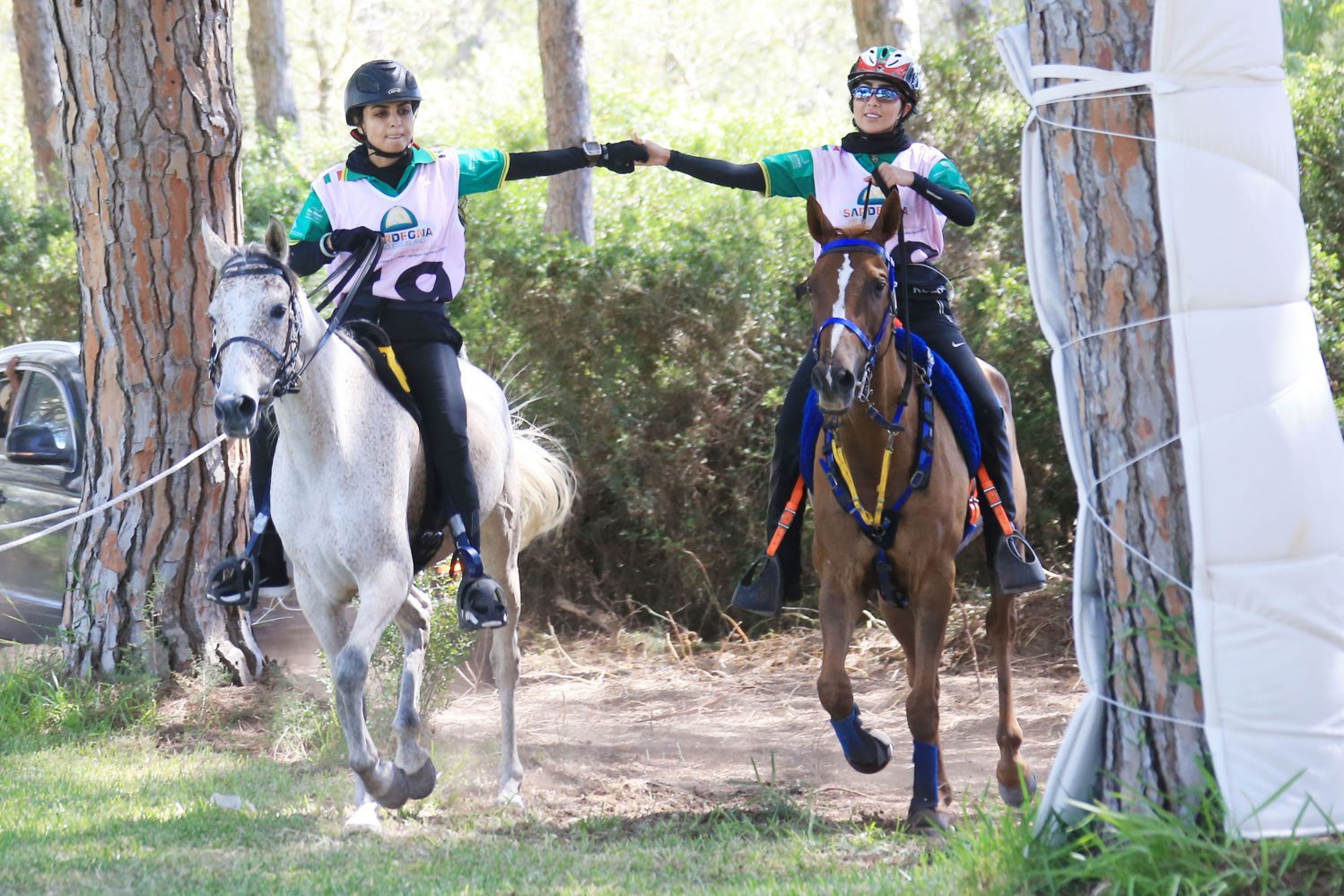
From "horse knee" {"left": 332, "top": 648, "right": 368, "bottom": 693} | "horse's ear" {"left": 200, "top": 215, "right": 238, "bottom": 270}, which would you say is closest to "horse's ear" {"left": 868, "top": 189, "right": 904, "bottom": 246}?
"horse's ear" {"left": 200, "top": 215, "right": 238, "bottom": 270}

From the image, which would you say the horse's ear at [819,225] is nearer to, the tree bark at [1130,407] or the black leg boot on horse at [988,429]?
the black leg boot on horse at [988,429]

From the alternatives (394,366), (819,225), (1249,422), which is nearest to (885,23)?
(819,225)

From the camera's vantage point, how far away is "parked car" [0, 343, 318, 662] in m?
9.34

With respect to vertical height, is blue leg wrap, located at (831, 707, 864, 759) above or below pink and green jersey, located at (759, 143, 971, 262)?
below

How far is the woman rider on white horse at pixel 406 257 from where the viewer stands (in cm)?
642

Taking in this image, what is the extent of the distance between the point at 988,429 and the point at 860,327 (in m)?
1.19

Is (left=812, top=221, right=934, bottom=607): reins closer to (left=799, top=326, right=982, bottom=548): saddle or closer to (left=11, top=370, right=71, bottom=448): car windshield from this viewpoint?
(left=799, top=326, right=982, bottom=548): saddle

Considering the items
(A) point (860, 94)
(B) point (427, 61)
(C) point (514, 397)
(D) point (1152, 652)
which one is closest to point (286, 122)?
(C) point (514, 397)

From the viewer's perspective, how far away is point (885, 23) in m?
13.1

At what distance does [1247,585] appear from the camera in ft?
13.1

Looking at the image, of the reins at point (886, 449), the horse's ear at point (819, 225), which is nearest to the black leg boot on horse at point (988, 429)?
the reins at point (886, 449)

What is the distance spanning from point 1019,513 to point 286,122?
17724 millimetres

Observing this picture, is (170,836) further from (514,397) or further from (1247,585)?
(514,397)

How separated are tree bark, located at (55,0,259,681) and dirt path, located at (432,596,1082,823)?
180 cm
